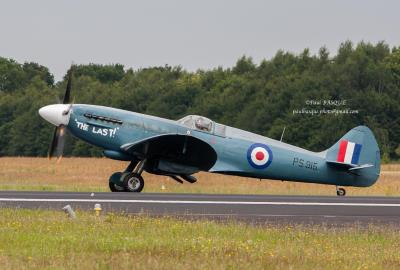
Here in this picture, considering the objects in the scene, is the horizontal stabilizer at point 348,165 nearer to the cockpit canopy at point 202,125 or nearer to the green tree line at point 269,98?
the cockpit canopy at point 202,125

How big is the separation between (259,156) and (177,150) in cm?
220

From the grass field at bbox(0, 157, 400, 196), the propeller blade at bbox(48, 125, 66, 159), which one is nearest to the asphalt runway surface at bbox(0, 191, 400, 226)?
the propeller blade at bbox(48, 125, 66, 159)

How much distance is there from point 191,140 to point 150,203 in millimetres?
4599

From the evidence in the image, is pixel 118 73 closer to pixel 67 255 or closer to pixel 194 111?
pixel 194 111

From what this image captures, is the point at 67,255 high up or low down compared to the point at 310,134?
down

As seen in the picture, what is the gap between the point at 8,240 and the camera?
37.7 ft

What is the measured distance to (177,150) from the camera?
2289 cm

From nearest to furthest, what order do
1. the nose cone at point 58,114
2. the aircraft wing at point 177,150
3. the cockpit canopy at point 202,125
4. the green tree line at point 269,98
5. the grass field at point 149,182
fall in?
the aircraft wing at point 177,150 → the cockpit canopy at point 202,125 → the nose cone at point 58,114 → the grass field at point 149,182 → the green tree line at point 269,98

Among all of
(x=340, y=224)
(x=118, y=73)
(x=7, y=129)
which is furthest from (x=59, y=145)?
(x=118, y=73)

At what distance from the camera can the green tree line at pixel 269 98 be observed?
220ft

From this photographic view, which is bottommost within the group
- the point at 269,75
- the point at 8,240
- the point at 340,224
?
the point at 8,240

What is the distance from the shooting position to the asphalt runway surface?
15.7 m

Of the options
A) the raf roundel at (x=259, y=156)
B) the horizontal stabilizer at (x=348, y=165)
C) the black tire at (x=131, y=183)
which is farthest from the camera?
the horizontal stabilizer at (x=348, y=165)

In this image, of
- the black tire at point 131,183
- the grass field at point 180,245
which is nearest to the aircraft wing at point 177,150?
the black tire at point 131,183
